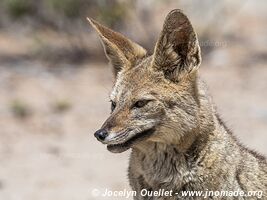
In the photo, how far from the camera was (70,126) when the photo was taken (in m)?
12.1

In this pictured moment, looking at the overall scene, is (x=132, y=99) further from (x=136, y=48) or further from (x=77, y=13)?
(x=77, y=13)

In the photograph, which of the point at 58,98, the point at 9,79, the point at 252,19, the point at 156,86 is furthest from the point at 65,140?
the point at 252,19

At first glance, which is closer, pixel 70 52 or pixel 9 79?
pixel 9 79

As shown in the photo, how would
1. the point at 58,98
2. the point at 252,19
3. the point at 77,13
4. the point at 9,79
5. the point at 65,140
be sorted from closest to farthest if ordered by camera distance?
1. the point at 65,140
2. the point at 58,98
3. the point at 9,79
4. the point at 77,13
5. the point at 252,19

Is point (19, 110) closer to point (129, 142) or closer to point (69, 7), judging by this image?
point (69, 7)

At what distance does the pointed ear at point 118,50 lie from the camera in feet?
20.5

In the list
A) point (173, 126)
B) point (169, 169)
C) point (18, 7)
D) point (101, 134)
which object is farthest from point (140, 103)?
point (18, 7)

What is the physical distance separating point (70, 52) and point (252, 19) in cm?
482

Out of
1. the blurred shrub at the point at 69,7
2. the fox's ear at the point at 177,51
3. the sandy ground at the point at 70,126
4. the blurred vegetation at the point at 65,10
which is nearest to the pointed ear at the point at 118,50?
the fox's ear at the point at 177,51

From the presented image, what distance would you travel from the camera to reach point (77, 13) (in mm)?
15836

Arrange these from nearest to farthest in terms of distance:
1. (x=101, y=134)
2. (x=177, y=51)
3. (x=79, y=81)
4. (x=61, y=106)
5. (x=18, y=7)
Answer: (x=101, y=134) < (x=177, y=51) < (x=61, y=106) < (x=79, y=81) < (x=18, y=7)

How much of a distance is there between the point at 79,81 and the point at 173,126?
8829 mm

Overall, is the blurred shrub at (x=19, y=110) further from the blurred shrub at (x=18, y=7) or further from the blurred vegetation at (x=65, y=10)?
the blurred shrub at (x=18, y=7)

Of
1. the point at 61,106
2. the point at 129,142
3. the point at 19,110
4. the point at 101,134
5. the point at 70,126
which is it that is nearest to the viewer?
the point at 101,134
